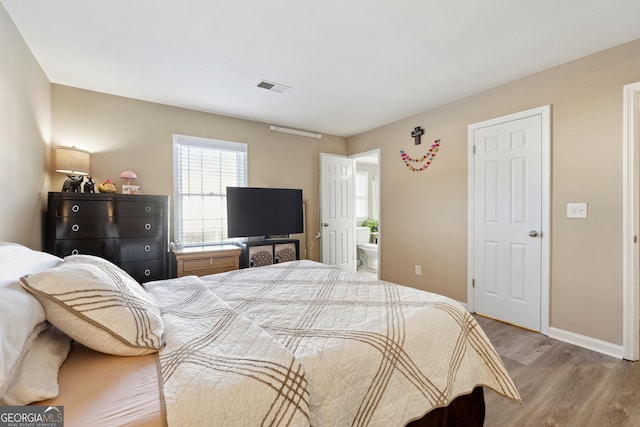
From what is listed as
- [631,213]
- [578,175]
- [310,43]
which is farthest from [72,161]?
[631,213]

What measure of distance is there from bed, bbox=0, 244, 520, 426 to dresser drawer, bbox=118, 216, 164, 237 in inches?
59.4

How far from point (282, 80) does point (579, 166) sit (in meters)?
2.97

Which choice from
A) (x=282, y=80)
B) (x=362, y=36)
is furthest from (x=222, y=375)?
(x=282, y=80)

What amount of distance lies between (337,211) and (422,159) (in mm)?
1714

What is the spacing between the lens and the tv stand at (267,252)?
375 centimetres

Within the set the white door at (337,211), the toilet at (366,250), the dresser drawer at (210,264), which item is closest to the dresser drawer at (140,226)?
the dresser drawer at (210,264)

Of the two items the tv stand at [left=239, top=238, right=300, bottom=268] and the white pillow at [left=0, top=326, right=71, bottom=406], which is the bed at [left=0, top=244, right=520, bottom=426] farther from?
the tv stand at [left=239, top=238, right=300, bottom=268]

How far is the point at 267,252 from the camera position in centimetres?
388

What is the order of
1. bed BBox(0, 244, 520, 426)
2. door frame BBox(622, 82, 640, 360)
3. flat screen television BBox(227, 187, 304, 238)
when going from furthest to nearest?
1. flat screen television BBox(227, 187, 304, 238)
2. door frame BBox(622, 82, 640, 360)
3. bed BBox(0, 244, 520, 426)

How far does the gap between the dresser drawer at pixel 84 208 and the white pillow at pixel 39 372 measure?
212 cm

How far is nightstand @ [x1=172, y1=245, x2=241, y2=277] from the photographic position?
3.20 m

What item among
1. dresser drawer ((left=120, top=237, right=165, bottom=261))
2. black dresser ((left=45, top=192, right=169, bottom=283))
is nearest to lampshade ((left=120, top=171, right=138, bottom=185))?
black dresser ((left=45, top=192, right=169, bottom=283))

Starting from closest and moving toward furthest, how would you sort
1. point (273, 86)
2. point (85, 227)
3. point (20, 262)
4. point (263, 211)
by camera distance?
point (20, 262)
point (85, 227)
point (273, 86)
point (263, 211)

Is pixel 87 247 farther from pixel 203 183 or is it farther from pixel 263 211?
pixel 263 211
